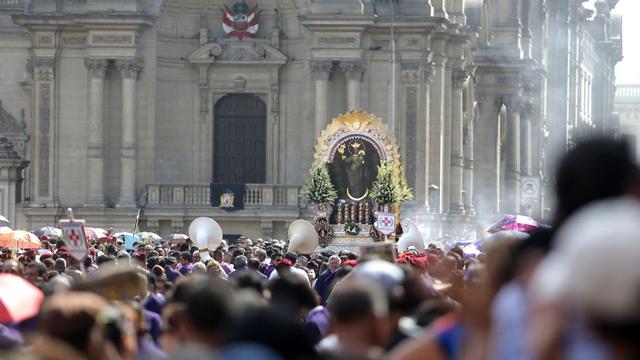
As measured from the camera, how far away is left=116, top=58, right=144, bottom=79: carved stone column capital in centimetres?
5347

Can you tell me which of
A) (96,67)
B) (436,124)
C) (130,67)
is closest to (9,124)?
(96,67)

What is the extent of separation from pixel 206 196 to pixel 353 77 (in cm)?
552

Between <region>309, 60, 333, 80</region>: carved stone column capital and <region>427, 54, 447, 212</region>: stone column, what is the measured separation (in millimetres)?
4002

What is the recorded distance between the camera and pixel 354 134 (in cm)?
4153

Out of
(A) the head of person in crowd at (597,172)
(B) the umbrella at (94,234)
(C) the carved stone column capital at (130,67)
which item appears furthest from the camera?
(C) the carved stone column capital at (130,67)

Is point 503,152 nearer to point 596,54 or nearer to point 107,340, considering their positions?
point 596,54

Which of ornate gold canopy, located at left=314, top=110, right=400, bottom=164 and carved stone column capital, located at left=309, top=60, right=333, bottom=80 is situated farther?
carved stone column capital, located at left=309, top=60, right=333, bottom=80

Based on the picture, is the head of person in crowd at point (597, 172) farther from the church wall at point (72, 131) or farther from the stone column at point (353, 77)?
the church wall at point (72, 131)

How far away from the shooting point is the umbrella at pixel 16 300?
1252 centimetres

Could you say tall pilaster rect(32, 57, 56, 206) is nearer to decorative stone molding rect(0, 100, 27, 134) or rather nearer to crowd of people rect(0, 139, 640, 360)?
decorative stone molding rect(0, 100, 27, 134)

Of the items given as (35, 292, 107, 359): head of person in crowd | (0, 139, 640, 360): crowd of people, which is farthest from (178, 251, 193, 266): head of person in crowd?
(35, 292, 107, 359): head of person in crowd

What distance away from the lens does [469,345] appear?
25.2 feet

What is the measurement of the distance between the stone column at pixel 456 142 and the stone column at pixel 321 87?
24.5 feet

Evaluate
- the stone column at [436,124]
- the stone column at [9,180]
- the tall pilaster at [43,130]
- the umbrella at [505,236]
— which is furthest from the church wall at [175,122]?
the umbrella at [505,236]
